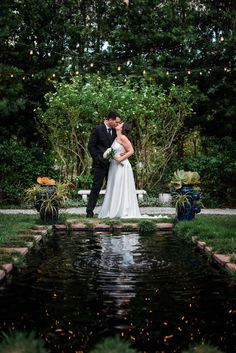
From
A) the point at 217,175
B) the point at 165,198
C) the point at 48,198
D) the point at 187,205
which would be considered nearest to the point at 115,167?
→ the point at 48,198

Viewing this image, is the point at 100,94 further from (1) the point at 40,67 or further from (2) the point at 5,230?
(2) the point at 5,230

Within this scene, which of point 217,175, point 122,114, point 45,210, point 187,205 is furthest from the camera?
point 122,114

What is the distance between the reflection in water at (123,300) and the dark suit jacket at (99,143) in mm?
4646

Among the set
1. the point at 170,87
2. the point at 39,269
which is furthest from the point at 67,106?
the point at 39,269

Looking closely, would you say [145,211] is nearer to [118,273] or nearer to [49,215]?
[49,215]

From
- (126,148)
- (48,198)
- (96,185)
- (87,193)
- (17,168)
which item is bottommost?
(48,198)

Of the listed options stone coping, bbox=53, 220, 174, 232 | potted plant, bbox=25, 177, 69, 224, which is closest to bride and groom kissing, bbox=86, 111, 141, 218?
potted plant, bbox=25, 177, 69, 224

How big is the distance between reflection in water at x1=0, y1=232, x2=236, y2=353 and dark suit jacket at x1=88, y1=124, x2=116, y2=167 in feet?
15.2

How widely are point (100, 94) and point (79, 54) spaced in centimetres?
319

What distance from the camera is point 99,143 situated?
482 inches

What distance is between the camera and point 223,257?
654 cm

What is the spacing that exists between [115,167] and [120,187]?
400mm

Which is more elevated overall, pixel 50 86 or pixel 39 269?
pixel 50 86

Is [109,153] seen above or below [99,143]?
below
